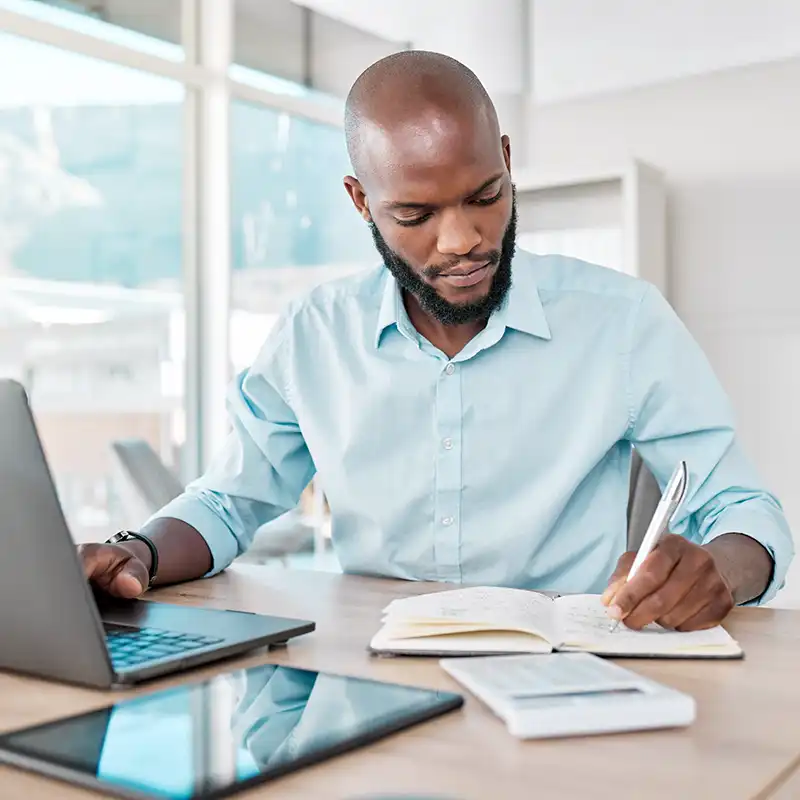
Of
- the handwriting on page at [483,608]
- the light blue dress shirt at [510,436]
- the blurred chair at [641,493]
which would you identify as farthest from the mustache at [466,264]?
the handwriting on page at [483,608]

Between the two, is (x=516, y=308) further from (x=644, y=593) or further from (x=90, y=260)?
(x=90, y=260)

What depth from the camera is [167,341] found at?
426 cm

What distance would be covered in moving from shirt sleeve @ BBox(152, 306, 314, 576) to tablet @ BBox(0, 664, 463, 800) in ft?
2.64

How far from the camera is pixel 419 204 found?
1.48m

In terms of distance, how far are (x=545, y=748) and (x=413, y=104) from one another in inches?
40.0

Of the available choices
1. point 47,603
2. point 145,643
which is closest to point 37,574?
point 47,603

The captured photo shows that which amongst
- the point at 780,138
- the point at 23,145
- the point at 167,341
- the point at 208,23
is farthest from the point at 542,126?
the point at 23,145

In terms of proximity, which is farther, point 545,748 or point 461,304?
point 461,304

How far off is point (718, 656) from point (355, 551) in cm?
75

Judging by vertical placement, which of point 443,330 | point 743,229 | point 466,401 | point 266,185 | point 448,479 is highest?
point 266,185

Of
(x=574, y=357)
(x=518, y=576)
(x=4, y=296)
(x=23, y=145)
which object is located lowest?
(x=518, y=576)

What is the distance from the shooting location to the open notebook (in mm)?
954

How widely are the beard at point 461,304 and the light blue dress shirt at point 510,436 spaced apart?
0.03 meters

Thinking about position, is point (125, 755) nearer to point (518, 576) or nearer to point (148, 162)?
point (518, 576)
